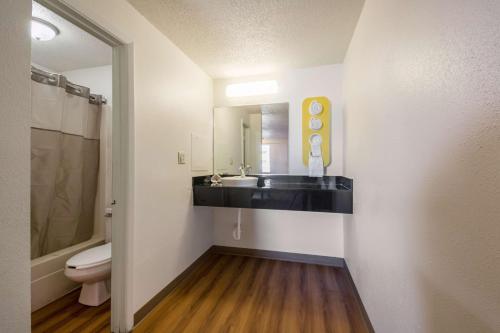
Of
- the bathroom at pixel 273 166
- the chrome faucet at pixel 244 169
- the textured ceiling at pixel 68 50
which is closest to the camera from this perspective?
the bathroom at pixel 273 166

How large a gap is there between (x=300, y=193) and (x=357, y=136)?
0.63m

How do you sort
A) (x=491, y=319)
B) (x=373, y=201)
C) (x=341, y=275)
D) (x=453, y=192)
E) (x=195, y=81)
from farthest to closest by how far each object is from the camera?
1. (x=195, y=81)
2. (x=341, y=275)
3. (x=373, y=201)
4. (x=453, y=192)
5. (x=491, y=319)

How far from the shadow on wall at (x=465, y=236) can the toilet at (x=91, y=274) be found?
6.42ft

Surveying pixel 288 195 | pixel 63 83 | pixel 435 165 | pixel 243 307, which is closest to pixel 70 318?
pixel 243 307

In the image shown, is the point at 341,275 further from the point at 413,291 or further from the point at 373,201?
the point at 413,291

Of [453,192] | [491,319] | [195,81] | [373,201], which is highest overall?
[195,81]

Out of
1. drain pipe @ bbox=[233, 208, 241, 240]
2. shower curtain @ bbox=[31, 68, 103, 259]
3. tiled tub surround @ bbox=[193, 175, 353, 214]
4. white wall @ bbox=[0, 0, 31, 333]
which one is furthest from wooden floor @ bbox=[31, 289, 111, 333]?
drain pipe @ bbox=[233, 208, 241, 240]

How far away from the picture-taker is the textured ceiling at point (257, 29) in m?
1.28

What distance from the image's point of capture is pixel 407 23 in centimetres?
74

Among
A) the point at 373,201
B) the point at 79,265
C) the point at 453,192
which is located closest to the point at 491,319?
the point at 453,192

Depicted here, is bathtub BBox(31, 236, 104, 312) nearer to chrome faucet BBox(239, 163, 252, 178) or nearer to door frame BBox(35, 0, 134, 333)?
door frame BBox(35, 0, 134, 333)

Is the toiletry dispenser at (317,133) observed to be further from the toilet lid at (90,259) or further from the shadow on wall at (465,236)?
the toilet lid at (90,259)

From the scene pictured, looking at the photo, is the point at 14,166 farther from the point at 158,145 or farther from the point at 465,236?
the point at 465,236

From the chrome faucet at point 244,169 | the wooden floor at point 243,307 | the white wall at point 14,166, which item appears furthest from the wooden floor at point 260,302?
the chrome faucet at point 244,169
